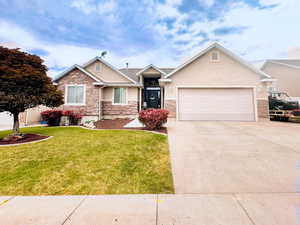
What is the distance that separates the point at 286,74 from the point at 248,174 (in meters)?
24.1

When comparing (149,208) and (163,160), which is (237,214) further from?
(163,160)

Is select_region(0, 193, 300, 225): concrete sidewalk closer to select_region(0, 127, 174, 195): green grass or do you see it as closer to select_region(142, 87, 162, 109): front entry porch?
select_region(0, 127, 174, 195): green grass

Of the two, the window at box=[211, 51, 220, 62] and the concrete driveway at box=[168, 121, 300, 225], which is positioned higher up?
the window at box=[211, 51, 220, 62]

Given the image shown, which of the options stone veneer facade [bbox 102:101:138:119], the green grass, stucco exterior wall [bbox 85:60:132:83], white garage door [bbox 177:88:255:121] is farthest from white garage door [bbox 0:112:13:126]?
white garage door [bbox 177:88:255:121]

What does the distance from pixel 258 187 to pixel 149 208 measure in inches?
91.0

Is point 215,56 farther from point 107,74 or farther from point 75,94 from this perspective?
point 75,94

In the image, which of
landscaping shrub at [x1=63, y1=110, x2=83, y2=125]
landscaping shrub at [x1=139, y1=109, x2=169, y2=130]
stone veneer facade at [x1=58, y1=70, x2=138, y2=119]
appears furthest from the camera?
stone veneer facade at [x1=58, y1=70, x2=138, y2=119]

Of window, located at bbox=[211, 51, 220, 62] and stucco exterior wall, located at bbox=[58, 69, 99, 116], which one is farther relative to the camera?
stucco exterior wall, located at bbox=[58, 69, 99, 116]

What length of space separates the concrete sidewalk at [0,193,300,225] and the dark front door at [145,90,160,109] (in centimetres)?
1326

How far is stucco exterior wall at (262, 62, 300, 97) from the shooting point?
59.4 feet

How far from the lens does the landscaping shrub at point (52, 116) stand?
995 cm

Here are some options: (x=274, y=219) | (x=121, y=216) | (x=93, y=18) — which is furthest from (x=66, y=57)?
(x=274, y=219)

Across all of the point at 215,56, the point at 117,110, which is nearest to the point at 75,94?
the point at 117,110

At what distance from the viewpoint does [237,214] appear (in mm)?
2057
